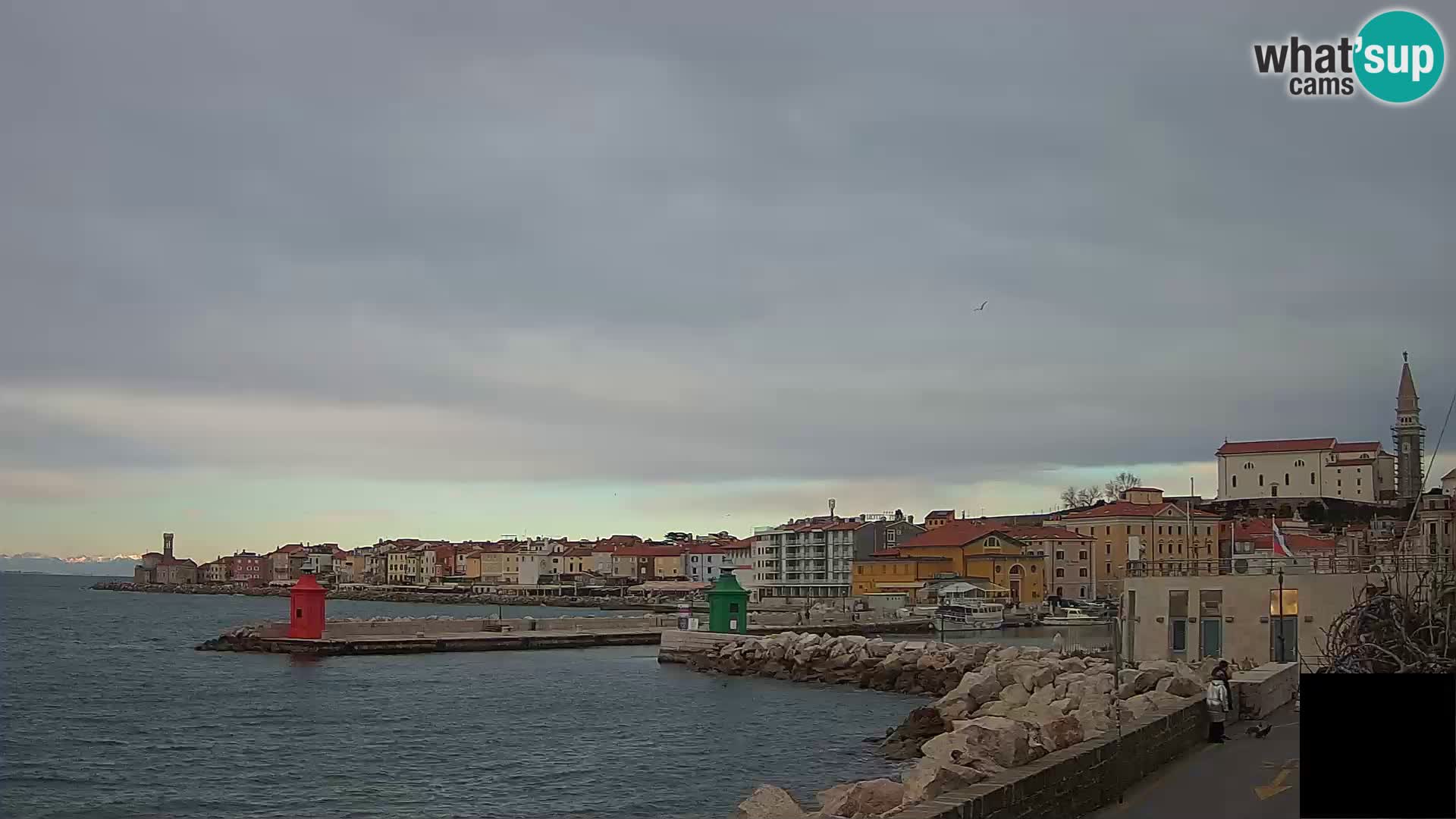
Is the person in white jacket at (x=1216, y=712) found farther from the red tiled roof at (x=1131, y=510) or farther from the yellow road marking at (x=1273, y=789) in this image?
the red tiled roof at (x=1131, y=510)

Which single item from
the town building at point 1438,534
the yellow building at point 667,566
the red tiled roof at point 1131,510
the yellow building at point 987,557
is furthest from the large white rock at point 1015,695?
the yellow building at point 667,566

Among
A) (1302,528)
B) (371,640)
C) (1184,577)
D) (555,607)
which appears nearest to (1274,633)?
(1184,577)

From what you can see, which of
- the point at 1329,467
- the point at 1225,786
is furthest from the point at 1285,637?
the point at 1329,467

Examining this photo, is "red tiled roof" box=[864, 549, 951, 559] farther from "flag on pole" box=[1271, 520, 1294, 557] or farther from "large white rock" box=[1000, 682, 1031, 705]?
"large white rock" box=[1000, 682, 1031, 705]

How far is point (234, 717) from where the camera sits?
1371 inches

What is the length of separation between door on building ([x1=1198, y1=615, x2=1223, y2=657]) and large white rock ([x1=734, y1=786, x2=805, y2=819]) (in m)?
15.7

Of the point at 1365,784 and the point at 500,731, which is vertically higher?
the point at 1365,784

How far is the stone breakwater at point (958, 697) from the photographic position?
559 inches

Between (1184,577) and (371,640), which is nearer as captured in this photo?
(1184,577)

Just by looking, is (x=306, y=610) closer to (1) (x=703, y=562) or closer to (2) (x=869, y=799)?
(2) (x=869, y=799)

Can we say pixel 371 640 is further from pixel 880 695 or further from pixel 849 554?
pixel 849 554

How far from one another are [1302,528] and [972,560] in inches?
934

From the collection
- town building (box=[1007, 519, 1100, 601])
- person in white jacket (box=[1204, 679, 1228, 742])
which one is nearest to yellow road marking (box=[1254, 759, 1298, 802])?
person in white jacket (box=[1204, 679, 1228, 742])

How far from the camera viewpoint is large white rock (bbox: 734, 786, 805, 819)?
15508 mm
